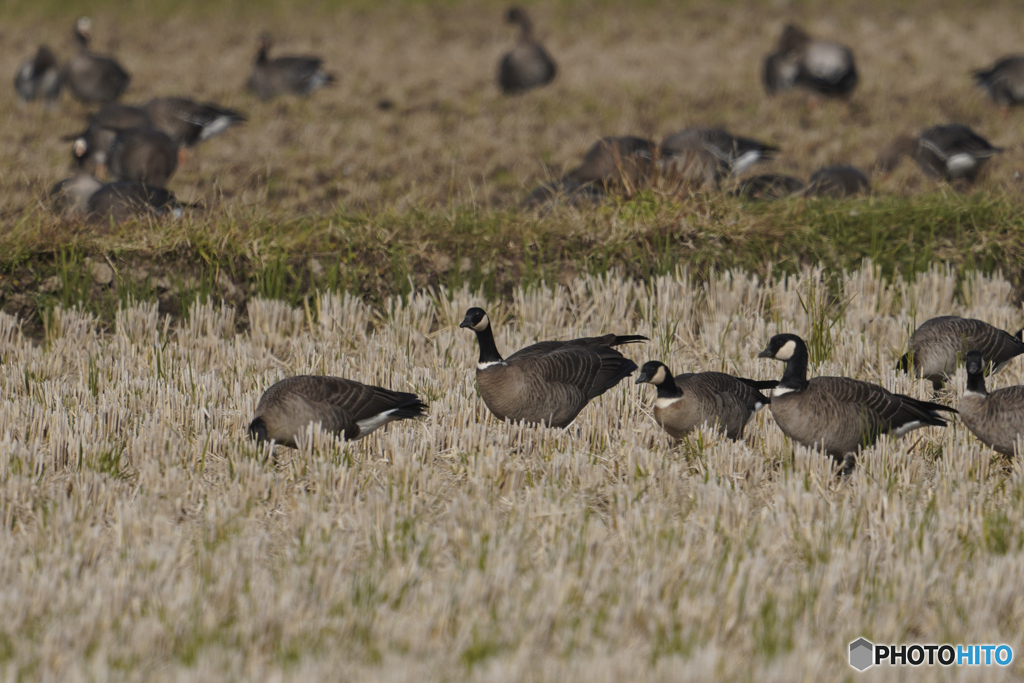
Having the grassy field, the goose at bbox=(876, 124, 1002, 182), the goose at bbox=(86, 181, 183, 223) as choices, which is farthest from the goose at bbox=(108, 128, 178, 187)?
the goose at bbox=(876, 124, 1002, 182)

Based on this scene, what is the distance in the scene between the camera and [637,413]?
6.72m

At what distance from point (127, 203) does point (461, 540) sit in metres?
5.97

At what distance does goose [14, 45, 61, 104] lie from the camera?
16.4 m

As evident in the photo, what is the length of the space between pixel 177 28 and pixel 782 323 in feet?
66.7

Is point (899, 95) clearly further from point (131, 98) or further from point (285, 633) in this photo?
point (285, 633)

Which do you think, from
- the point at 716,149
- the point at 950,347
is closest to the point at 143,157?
the point at 716,149

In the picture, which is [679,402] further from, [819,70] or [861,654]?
[819,70]

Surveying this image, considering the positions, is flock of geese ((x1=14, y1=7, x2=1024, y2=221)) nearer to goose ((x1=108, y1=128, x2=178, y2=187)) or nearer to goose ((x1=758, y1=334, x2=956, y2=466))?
goose ((x1=108, y1=128, x2=178, y2=187))

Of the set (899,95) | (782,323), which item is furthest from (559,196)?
(899,95)

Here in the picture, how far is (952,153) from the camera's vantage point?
11914 mm

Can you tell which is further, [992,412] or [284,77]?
[284,77]

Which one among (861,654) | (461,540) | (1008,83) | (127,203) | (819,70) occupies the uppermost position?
(819,70)

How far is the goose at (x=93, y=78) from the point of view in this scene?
16328mm

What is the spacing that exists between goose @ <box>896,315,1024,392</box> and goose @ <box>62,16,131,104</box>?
13.7 m
